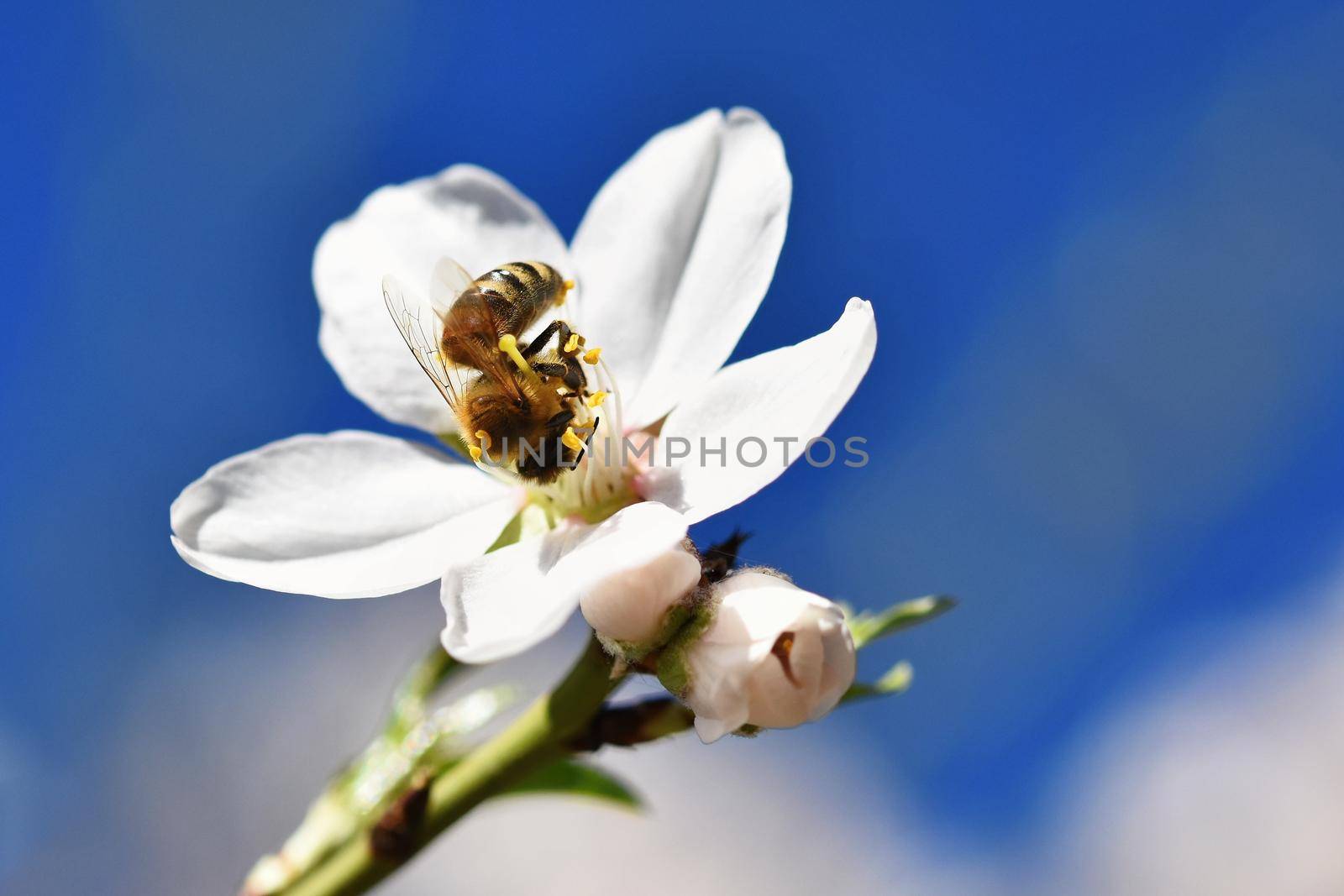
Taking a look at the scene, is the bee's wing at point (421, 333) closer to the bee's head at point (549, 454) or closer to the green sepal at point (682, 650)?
the bee's head at point (549, 454)

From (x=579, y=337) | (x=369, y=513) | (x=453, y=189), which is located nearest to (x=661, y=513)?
(x=579, y=337)

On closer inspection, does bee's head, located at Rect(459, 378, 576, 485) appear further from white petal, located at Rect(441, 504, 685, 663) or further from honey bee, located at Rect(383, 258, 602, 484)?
white petal, located at Rect(441, 504, 685, 663)

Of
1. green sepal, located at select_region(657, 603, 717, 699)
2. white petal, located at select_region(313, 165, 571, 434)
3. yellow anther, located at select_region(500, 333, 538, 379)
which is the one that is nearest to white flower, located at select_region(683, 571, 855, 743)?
green sepal, located at select_region(657, 603, 717, 699)

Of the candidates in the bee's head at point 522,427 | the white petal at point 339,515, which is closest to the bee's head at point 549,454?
the bee's head at point 522,427

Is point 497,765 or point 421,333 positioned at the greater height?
point 421,333

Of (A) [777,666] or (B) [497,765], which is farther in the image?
(B) [497,765]

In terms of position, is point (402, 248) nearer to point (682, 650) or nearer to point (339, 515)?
point (339, 515)

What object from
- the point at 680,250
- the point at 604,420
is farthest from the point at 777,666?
the point at 680,250
